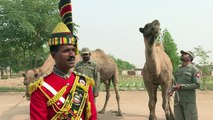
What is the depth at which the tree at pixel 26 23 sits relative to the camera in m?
19.2

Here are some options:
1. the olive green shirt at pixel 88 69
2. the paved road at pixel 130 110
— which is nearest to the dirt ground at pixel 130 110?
the paved road at pixel 130 110

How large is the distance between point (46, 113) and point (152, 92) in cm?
574

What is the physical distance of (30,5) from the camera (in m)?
20.2

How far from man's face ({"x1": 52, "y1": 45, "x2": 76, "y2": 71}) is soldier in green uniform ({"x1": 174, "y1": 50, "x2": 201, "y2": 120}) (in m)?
3.95

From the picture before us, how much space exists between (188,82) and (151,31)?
133cm

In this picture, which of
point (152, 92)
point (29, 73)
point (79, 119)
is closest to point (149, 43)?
point (152, 92)

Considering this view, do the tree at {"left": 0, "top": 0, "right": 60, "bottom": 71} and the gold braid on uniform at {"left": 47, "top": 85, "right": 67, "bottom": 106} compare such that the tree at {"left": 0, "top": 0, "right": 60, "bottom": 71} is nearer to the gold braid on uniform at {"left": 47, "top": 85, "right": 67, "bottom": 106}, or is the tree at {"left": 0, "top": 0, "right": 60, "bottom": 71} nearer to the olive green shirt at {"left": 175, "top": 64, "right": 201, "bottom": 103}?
the olive green shirt at {"left": 175, "top": 64, "right": 201, "bottom": 103}

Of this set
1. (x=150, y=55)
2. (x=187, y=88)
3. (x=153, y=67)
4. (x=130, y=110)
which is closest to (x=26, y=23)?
(x=130, y=110)

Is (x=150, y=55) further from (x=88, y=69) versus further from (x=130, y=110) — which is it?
(x=130, y=110)

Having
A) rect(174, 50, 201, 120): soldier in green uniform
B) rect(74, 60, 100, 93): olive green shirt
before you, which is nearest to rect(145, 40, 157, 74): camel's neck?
rect(174, 50, 201, 120): soldier in green uniform

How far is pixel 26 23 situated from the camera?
18.8 m

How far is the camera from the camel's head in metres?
7.02

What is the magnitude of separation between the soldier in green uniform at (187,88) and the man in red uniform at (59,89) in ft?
12.6

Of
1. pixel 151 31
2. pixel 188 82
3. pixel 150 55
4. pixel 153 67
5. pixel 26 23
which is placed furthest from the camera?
pixel 26 23
